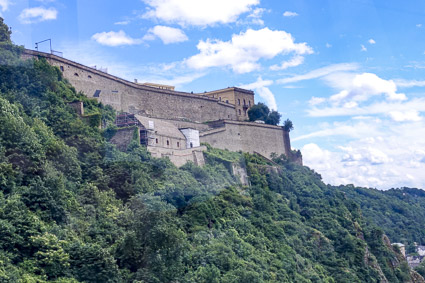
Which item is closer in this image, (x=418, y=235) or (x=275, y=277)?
(x=275, y=277)

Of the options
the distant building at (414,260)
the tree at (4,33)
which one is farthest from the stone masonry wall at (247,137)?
the distant building at (414,260)

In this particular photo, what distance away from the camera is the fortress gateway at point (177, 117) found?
3782 cm

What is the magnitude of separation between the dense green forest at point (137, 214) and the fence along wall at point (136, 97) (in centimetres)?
117

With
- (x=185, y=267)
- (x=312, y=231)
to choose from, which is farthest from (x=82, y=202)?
(x=312, y=231)

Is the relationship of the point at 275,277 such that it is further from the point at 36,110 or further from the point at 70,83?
the point at 70,83

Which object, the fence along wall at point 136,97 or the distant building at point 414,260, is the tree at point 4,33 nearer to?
the fence along wall at point 136,97

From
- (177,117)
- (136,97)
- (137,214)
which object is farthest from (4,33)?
(137,214)

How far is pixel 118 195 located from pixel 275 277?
7.93 m

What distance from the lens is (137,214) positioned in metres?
26.6

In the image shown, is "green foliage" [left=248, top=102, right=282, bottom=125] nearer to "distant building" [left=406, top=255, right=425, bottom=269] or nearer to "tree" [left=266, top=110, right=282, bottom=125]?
"tree" [left=266, top=110, right=282, bottom=125]

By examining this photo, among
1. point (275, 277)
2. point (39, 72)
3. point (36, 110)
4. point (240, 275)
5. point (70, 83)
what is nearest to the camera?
point (240, 275)

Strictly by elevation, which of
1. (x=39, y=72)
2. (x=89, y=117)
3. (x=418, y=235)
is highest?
(x=39, y=72)

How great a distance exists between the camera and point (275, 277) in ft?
100.0

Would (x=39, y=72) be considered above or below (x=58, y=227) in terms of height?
above
